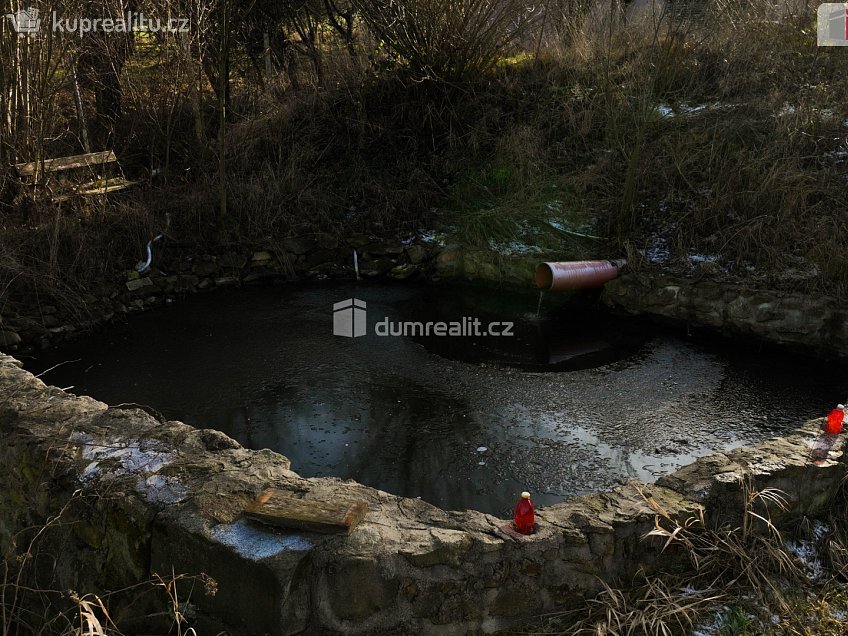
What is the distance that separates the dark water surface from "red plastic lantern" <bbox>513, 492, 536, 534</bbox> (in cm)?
122

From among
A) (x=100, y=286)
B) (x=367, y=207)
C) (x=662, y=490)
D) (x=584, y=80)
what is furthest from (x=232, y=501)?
(x=584, y=80)

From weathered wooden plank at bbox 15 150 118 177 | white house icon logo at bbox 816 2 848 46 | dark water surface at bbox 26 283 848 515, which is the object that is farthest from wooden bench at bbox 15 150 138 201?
white house icon logo at bbox 816 2 848 46

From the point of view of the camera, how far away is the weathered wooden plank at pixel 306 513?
2973 millimetres

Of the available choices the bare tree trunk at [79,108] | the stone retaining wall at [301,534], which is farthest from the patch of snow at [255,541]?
the bare tree trunk at [79,108]

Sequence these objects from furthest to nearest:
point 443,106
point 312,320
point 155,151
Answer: point 443,106, point 155,151, point 312,320

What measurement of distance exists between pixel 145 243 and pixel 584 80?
725 centimetres

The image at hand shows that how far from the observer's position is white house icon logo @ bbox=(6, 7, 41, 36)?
8.04 m

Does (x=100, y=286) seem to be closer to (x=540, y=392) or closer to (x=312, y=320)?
(x=312, y=320)

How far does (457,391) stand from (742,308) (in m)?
3.38

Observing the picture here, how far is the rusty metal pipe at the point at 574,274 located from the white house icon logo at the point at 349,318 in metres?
2.10

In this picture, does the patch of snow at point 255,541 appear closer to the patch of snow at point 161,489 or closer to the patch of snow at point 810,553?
the patch of snow at point 161,489

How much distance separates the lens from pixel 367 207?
10406 mm

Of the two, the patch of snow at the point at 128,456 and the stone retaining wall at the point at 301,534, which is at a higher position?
the patch of snow at the point at 128,456

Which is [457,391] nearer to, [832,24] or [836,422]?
[836,422]
